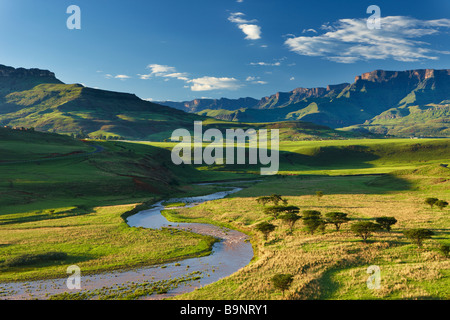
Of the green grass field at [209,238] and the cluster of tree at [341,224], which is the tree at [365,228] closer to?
the cluster of tree at [341,224]

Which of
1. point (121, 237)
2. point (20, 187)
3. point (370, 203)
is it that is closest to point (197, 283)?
point (121, 237)

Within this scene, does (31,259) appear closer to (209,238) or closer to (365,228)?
(209,238)

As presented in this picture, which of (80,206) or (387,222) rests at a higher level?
(387,222)

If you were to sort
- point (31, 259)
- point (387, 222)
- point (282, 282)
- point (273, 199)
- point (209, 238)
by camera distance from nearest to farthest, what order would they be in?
point (282, 282), point (31, 259), point (387, 222), point (209, 238), point (273, 199)

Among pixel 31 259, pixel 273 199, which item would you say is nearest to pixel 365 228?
pixel 273 199

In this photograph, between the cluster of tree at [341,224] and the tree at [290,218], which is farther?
the tree at [290,218]

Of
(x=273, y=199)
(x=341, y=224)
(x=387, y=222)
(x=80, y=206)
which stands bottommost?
(x=80, y=206)

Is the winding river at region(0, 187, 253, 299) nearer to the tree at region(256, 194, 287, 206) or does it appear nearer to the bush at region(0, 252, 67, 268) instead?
the bush at region(0, 252, 67, 268)

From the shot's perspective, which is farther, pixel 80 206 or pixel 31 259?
pixel 80 206

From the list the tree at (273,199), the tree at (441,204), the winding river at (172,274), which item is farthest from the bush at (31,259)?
the tree at (441,204)

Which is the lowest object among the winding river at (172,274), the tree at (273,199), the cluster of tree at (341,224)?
the winding river at (172,274)

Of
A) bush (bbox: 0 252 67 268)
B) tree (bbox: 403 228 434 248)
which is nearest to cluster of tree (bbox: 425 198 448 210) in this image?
tree (bbox: 403 228 434 248)
